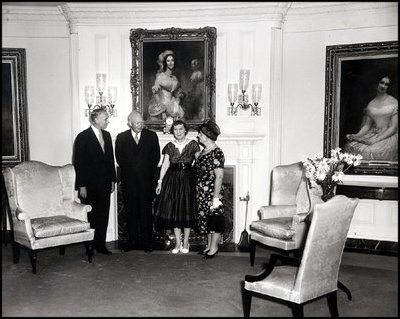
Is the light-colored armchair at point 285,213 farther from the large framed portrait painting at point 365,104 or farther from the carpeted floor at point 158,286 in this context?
the large framed portrait painting at point 365,104

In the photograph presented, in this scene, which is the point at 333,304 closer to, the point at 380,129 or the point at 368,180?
the point at 368,180

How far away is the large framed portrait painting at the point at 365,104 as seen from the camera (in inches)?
224

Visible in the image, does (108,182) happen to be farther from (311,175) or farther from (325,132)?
(325,132)

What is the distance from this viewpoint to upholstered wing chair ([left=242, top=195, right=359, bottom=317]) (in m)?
3.12

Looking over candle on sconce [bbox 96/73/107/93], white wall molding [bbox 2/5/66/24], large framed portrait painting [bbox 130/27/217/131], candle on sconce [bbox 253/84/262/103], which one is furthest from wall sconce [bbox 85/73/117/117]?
candle on sconce [bbox 253/84/262/103]

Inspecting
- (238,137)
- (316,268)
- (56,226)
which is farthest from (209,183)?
(316,268)

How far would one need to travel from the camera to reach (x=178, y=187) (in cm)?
520

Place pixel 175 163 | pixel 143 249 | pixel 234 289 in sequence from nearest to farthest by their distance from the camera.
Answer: pixel 234 289, pixel 175 163, pixel 143 249

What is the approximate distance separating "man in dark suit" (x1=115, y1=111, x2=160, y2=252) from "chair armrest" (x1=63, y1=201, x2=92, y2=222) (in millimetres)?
539

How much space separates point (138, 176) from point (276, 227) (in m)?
1.85

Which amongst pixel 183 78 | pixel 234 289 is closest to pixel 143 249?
pixel 234 289

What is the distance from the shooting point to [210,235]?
5.43 meters

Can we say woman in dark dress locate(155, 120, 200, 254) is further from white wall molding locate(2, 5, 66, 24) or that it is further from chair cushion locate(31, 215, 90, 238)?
white wall molding locate(2, 5, 66, 24)

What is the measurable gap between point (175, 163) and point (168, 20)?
2.15 meters
